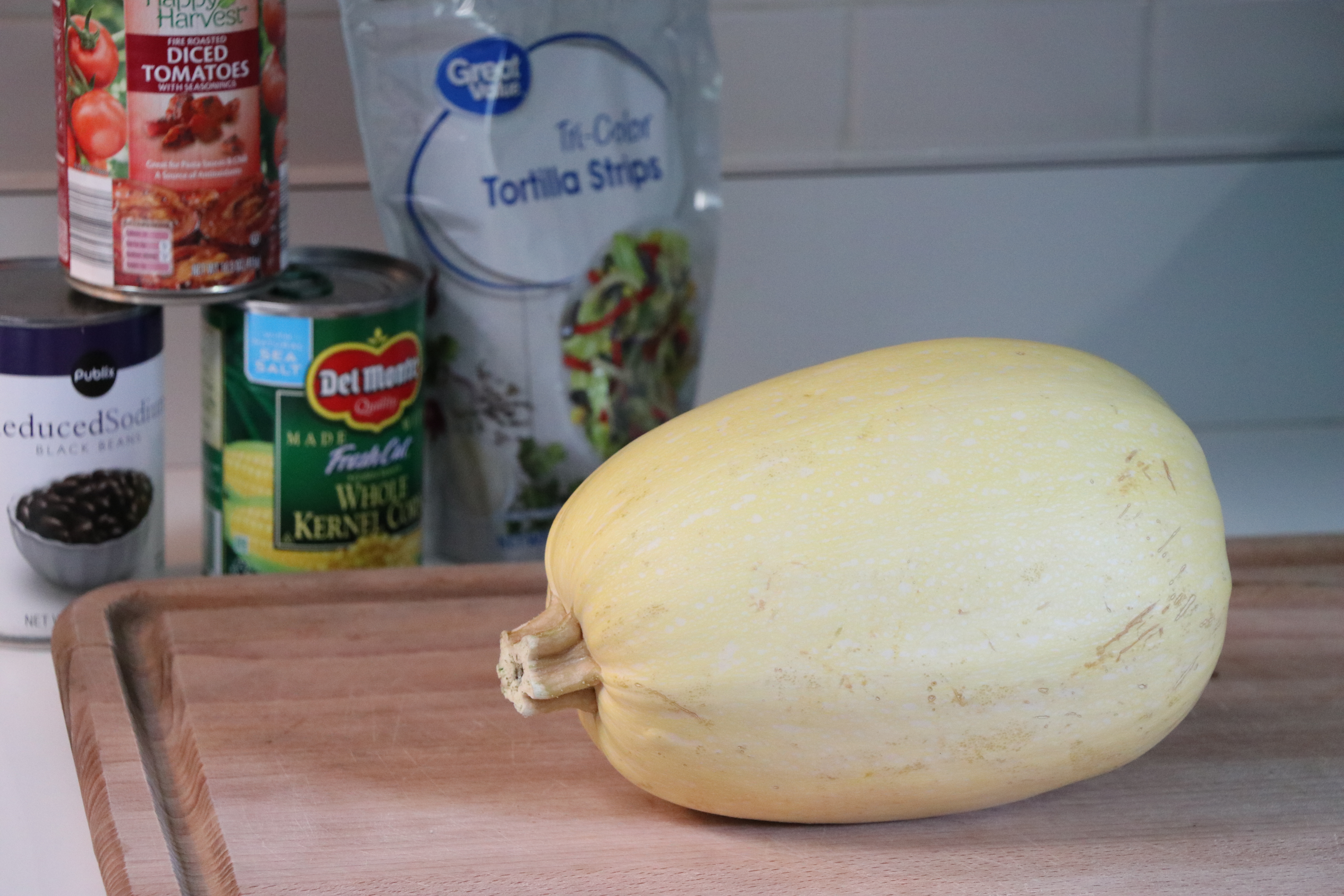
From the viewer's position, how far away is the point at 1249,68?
128 cm

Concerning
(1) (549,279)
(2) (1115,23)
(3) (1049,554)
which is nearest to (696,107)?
(1) (549,279)

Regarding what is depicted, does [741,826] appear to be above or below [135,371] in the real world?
below

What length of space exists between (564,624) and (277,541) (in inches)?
13.1

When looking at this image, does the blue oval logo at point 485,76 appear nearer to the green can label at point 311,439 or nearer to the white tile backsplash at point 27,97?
the green can label at point 311,439

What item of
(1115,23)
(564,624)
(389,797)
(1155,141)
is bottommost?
(389,797)

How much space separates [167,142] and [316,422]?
198 millimetres

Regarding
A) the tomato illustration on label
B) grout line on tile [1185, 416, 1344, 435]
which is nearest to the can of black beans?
the tomato illustration on label

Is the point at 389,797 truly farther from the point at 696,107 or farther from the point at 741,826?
the point at 696,107

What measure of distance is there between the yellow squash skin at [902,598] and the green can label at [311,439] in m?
0.28

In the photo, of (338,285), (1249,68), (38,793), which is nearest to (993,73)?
(1249,68)

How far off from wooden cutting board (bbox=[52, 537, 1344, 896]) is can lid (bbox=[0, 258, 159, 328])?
7.2 inches

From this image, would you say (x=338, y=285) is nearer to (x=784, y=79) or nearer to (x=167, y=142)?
(x=167, y=142)

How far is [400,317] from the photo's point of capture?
0.94 m

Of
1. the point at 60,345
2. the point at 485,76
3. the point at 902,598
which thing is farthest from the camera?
the point at 485,76
